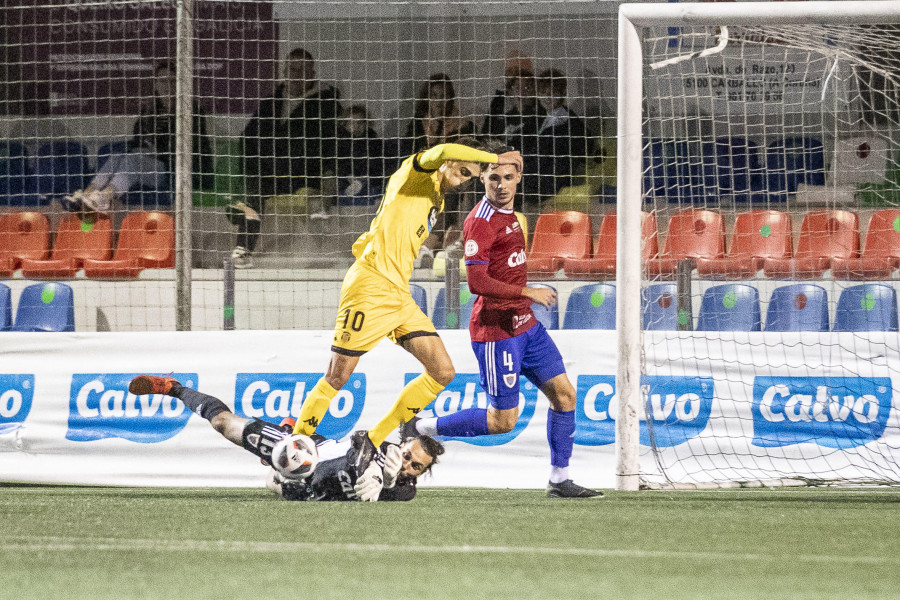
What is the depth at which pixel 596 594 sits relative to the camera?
2.67 meters

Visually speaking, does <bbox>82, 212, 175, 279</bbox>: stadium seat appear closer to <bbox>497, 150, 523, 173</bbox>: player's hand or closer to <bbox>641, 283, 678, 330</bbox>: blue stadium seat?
<bbox>497, 150, 523, 173</bbox>: player's hand

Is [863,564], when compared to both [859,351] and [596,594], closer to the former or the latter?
[596,594]

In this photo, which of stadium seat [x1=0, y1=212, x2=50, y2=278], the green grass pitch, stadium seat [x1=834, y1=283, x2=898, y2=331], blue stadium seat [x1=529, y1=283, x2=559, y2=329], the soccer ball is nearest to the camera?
the green grass pitch

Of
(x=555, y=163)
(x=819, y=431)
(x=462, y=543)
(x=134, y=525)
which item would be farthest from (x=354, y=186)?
(x=462, y=543)

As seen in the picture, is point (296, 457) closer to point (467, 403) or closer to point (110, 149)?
point (467, 403)

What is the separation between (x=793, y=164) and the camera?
837 centimetres

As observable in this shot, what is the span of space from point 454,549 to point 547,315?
136 inches

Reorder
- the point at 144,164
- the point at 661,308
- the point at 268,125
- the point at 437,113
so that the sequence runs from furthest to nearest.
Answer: the point at 144,164, the point at 268,125, the point at 437,113, the point at 661,308

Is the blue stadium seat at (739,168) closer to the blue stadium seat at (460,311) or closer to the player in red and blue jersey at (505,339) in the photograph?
the blue stadium seat at (460,311)

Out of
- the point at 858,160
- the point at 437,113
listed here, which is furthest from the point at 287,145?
the point at 858,160

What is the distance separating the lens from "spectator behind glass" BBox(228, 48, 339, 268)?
7.88 metres

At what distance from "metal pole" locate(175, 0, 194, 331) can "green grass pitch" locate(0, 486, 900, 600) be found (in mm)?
1884

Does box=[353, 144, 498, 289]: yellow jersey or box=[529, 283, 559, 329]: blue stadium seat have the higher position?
box=[353, 144, 498, 289]: yellow jersey

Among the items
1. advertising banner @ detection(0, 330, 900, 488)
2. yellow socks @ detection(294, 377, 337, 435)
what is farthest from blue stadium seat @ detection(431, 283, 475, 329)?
yellow socks @ detection(294, 377, 337, 435)
